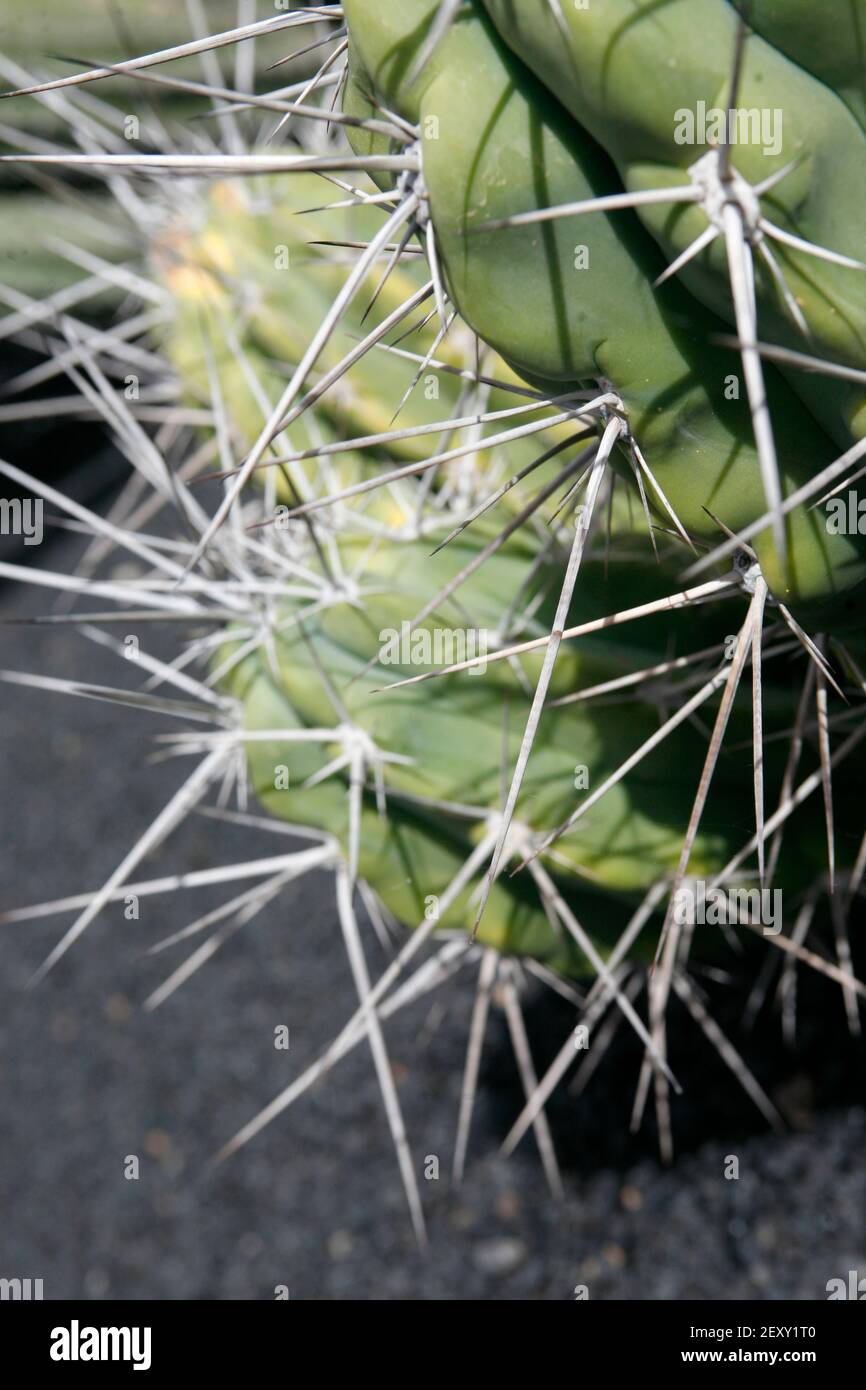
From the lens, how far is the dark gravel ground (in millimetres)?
1643

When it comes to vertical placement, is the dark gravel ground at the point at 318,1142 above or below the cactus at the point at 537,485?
below

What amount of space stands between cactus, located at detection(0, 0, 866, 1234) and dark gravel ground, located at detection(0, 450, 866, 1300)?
9 centimetres

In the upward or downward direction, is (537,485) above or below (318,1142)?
above

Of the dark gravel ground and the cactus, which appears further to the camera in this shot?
the dark gravel ground

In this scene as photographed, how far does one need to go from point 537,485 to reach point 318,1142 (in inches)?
45.8

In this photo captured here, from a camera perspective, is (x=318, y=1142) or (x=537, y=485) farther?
(x=318, y=1142)

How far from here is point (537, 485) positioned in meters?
1.33

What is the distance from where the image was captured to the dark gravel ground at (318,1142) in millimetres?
1643

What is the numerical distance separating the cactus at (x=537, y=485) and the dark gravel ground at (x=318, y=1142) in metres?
0.09

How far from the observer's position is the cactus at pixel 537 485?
69 centimetres

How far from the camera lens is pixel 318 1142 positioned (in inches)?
76.8

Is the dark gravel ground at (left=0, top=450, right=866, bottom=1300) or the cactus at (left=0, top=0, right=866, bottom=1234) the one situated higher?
the cactus at (left=0, top=0, right=866, bottom=1234)

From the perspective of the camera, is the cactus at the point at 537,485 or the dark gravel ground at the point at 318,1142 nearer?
the cactus at the point at 537,485

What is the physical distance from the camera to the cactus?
0.69m
